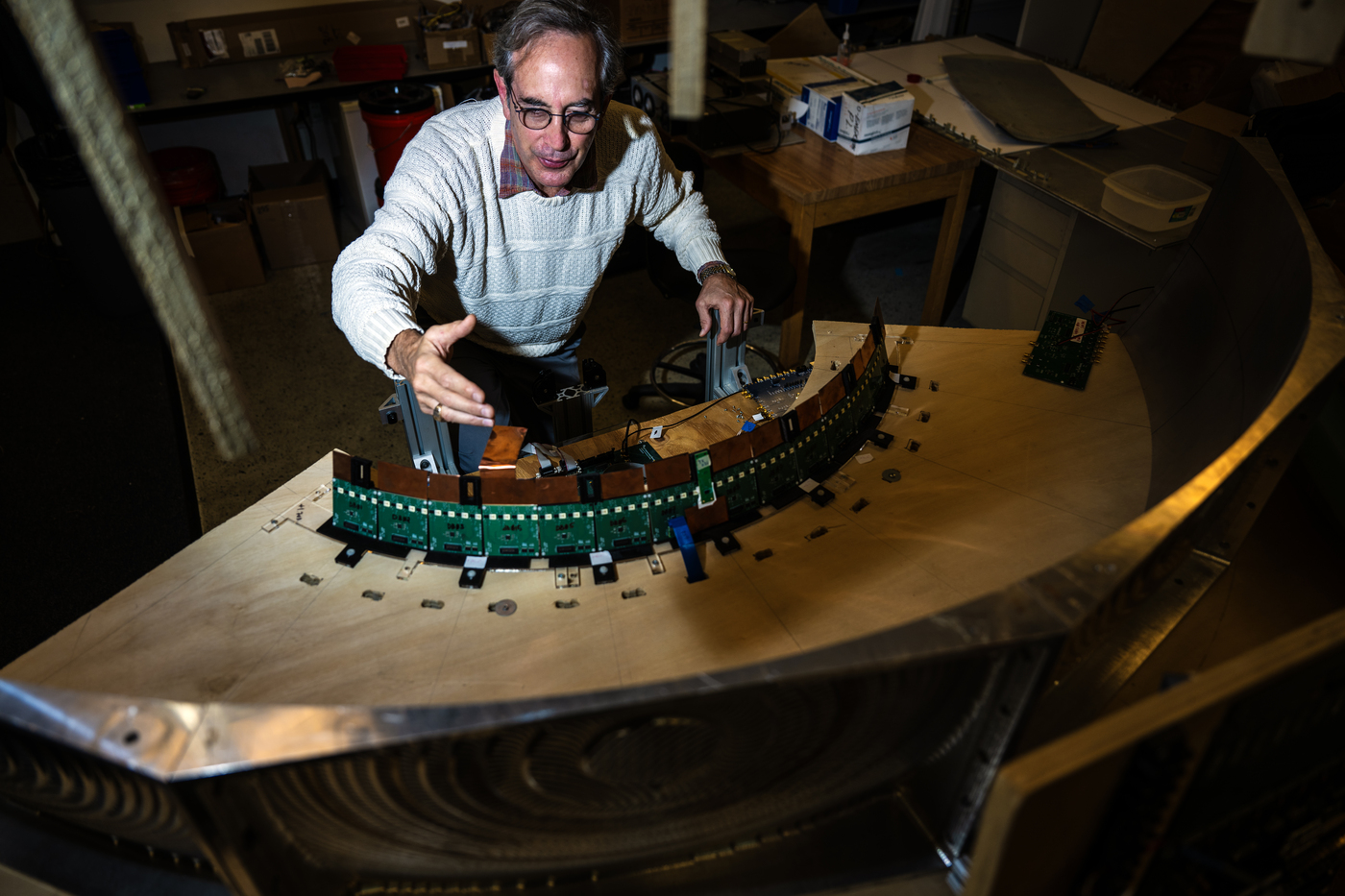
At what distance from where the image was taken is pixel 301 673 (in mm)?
1131

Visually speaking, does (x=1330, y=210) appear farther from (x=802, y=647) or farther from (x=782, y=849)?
(x=782, y=849)

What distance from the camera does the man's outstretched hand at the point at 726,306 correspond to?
179 centimetres

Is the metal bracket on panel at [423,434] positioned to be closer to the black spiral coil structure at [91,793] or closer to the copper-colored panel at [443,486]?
the copper-colored panel at [443,486]

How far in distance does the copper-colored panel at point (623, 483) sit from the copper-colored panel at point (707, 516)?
10cm

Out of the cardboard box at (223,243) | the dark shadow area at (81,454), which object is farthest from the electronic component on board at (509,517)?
the cardboard box at (223,243)

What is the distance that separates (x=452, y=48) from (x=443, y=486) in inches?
124

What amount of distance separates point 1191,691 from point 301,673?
105 centimetres

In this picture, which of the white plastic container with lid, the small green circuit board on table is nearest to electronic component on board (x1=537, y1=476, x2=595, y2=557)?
the small green circuit board on table

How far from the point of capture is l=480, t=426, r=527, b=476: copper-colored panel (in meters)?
1.31

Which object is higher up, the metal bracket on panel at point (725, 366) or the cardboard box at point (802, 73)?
the cardboard box at point (802, 73)

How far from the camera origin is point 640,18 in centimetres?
403

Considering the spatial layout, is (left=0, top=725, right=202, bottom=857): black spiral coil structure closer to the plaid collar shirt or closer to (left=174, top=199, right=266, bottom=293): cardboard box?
the plaid collar shirt

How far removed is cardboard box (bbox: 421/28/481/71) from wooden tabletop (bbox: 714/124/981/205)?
1.61 meters

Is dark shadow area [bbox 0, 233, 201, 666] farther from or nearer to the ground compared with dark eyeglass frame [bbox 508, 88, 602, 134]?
nearer to the ground
